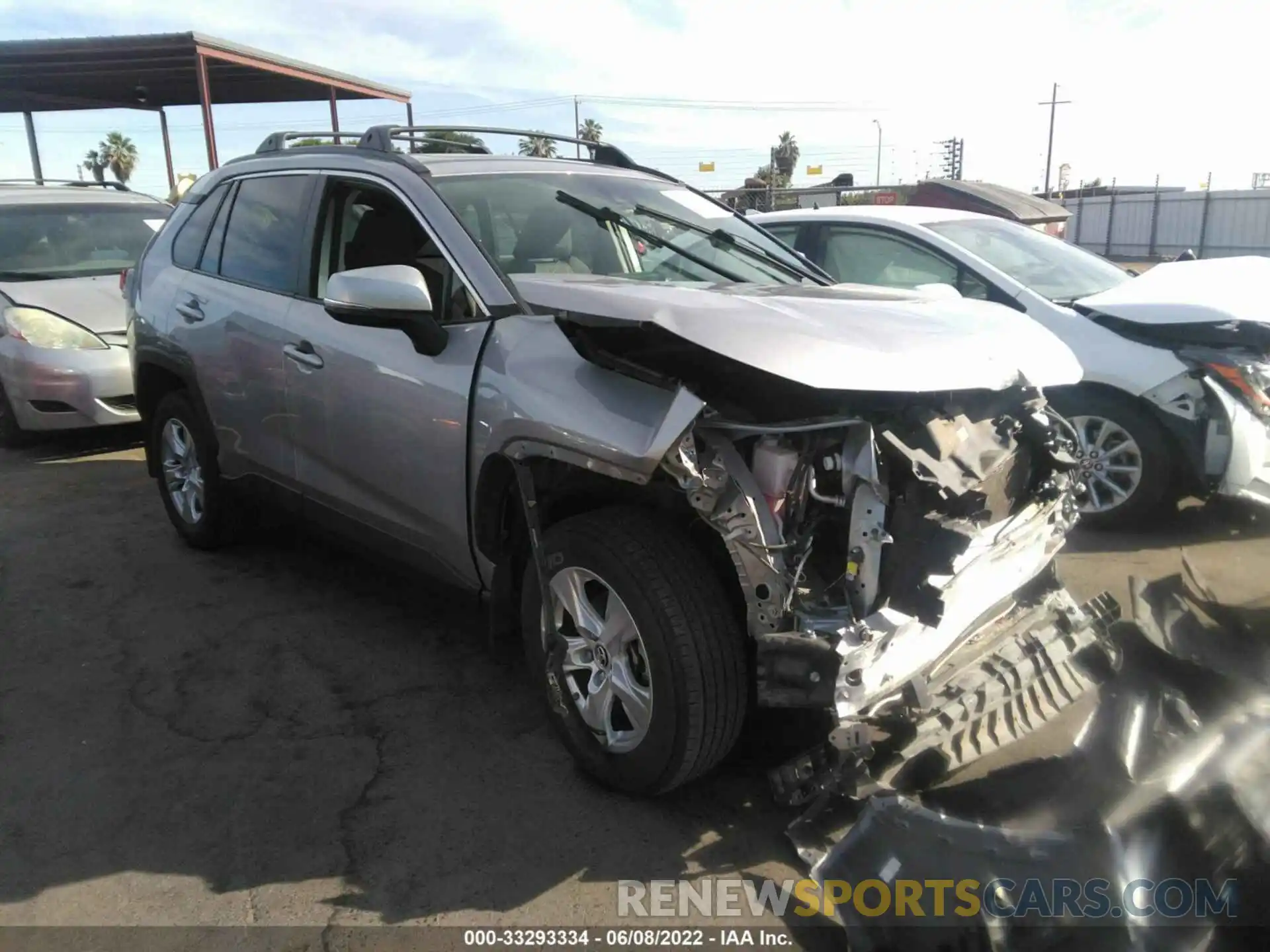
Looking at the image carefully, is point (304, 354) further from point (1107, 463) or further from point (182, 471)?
point (1107, 463)

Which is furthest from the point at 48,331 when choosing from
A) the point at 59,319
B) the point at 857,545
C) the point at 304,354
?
the point at 857,545

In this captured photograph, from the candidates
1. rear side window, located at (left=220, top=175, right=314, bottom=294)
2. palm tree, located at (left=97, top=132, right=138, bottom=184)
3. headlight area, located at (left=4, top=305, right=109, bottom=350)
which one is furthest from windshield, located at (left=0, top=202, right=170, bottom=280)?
palm tree, located at (left=97, top=132, right=138, bottom=184)

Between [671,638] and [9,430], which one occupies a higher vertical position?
[671,638]

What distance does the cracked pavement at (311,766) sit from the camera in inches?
101

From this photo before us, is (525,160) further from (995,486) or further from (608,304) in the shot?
(995,486)

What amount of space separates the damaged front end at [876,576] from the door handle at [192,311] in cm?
299

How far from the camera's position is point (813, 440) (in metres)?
2.55

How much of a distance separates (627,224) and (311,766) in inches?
90.8

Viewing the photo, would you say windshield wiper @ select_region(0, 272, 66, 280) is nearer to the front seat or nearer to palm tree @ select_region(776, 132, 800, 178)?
the front seat

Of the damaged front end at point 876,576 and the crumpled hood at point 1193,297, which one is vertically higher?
the crumpled hood at point 1193,297

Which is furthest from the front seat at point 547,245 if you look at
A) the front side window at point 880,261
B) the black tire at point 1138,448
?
the black tire at point 1138,448

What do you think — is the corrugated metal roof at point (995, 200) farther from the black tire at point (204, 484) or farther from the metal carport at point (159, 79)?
the metal carport at point (159, 79)

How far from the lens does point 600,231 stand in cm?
371

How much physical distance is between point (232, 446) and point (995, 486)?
333 centimetres
